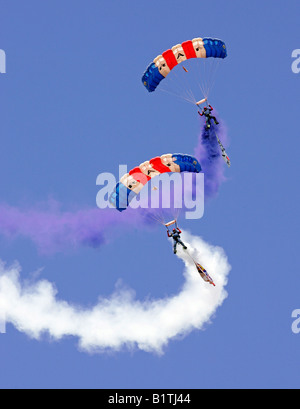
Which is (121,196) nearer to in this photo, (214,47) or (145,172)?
(145,172)

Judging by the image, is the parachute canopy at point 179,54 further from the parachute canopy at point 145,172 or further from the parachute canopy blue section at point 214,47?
the parachute canopy at point 145,172

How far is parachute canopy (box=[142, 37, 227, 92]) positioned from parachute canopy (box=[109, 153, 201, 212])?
14.8 ft

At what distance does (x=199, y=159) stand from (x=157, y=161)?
19.1 ft

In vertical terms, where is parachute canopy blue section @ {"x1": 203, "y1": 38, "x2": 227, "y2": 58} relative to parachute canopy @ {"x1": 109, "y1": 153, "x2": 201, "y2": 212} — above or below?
above

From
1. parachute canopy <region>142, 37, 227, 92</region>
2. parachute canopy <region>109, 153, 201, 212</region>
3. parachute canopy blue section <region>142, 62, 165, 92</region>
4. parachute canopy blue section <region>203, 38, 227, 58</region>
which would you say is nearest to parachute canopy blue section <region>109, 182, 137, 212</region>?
parachute canopy <region>109, 153, 201, 212</region>

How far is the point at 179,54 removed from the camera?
56906 mm

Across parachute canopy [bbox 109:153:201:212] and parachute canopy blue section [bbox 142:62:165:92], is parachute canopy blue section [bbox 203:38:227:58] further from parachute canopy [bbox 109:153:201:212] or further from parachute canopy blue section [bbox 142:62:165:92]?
parachute canopy [bbox 109:153:201:212]

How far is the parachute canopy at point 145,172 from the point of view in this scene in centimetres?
5622

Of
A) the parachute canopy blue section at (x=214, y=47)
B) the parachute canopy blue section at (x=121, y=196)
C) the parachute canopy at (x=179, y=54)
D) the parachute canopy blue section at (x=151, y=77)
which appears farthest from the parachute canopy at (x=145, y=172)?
the parachute canopy blue section at (x=214, y=47)

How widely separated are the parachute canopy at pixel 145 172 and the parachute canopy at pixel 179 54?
177 inches

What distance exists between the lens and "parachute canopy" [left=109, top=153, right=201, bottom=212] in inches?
2213

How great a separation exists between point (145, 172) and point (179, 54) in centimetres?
691
